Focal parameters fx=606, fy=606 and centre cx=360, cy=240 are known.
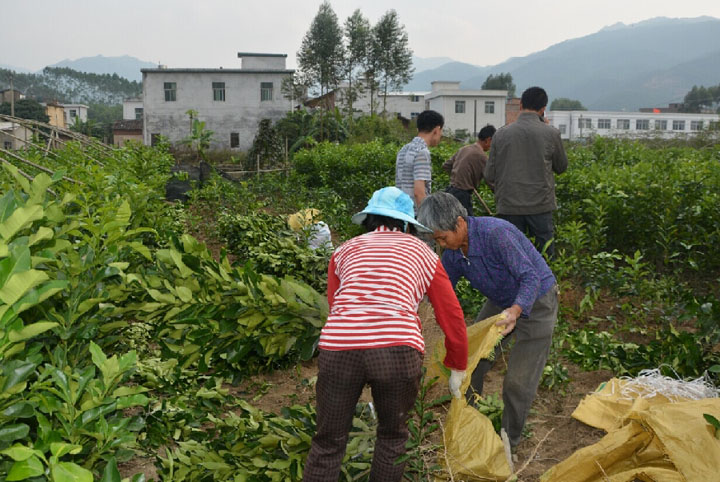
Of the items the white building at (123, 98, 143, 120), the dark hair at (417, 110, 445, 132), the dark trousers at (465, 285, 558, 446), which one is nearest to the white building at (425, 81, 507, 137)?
the white building at (123, 98, 143, 120)

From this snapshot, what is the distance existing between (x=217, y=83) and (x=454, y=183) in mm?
34717

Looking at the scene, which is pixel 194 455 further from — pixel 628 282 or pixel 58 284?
pixel 628 282

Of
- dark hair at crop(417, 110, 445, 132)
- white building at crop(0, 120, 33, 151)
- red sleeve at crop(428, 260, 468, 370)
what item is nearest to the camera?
red sleeve at crop(428, 260, 468, 370)

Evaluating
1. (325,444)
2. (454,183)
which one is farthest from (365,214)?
(454,183)

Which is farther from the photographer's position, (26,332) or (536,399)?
(536,399)

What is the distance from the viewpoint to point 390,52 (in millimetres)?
46156

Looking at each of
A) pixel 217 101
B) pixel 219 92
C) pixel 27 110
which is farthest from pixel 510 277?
pixel 27 110

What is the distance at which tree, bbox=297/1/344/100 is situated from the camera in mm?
42531

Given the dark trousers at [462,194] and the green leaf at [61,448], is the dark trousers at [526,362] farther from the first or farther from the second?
the dark trousers at [462,194]

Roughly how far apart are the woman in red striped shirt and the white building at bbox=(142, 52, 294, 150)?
3685 cm

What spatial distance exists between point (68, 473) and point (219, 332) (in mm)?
1729

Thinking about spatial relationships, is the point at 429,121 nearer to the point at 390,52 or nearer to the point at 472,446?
the point at 472,446

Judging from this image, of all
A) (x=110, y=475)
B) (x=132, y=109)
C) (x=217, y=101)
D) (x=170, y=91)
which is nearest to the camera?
(x=110, y=475)

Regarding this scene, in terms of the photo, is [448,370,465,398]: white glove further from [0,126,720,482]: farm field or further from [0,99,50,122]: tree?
[0,99,50,122]: tree
